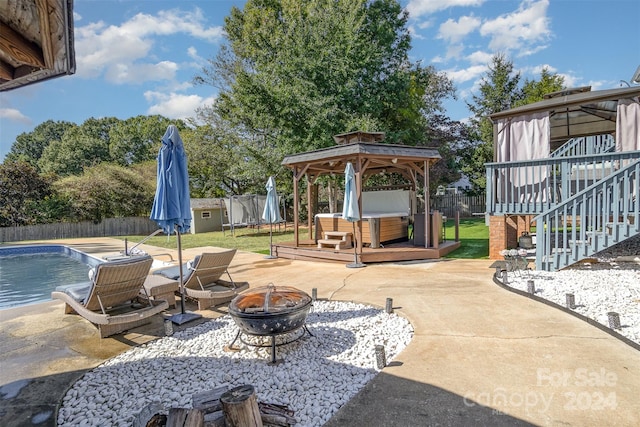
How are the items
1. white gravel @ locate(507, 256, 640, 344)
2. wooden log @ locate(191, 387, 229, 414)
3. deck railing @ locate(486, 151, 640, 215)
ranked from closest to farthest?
wooden log @ locate(191, 387, 229, 414), white gravel @ locate(507, 256, 640, 344), deck railing @ locate(486, 151, 640, 215)

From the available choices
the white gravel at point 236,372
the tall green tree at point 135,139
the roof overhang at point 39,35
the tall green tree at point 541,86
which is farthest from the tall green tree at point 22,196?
the tall green tree at point 541,86

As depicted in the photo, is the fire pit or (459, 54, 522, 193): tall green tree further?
(459, 54, 522, 193): tall green tree

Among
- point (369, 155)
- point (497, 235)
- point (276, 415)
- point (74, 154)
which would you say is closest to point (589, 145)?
point (497, 235)

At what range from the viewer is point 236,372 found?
3410 millimetres

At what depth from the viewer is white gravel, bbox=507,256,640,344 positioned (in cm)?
435

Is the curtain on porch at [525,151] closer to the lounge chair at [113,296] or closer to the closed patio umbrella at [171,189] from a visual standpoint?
the closed patio umbrella at [171,189]

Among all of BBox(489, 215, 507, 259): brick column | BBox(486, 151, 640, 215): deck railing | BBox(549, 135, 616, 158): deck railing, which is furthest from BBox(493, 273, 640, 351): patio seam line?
BBox(549, 135, 616, 158): deck railing

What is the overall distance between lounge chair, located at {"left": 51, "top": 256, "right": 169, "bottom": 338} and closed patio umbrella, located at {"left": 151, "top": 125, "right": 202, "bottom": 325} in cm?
55

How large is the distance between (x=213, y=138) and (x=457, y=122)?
1733 cm

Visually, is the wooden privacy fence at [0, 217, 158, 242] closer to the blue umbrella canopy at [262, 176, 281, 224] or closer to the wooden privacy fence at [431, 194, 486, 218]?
the blue umbrella canopy at [262, 176, 281, 224]

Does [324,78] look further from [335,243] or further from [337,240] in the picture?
[335,243]

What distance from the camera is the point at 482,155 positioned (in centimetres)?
2152

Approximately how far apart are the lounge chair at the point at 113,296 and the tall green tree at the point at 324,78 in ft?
39.1

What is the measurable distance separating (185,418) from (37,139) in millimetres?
61679
